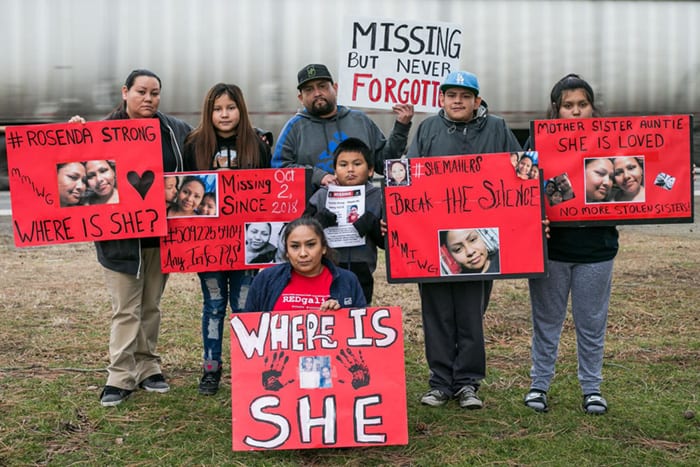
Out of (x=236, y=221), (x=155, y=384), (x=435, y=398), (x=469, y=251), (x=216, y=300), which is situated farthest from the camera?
(x=155, y=384)

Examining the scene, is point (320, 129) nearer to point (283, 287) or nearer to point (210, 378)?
point (283, 287)

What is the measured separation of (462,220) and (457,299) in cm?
49

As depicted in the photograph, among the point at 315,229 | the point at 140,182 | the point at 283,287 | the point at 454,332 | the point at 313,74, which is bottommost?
the point at 454,332

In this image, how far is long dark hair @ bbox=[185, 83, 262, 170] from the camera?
453cm

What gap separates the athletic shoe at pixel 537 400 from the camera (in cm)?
435

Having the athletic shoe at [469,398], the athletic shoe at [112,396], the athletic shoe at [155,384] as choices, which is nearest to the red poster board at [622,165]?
the athletic shoe at [469,398]

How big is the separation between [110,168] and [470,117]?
198 cm

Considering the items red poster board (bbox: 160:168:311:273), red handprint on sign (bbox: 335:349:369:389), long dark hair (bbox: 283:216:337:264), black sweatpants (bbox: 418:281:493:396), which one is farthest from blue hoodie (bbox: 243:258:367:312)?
black sweatpants (bbox: 418:281:493:396)

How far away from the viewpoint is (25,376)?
5059 millimetres

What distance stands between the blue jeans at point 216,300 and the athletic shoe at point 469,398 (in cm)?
135

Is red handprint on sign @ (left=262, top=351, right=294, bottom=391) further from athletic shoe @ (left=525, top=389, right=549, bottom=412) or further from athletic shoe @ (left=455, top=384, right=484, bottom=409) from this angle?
athletic shoe @ (left=525, top=389, right=549, bottom=412)

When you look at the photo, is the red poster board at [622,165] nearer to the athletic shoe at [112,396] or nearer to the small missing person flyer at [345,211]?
the small missing person flyer at [345,211]

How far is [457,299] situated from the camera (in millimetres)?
4434

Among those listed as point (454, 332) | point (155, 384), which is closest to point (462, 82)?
point (454, 332)
